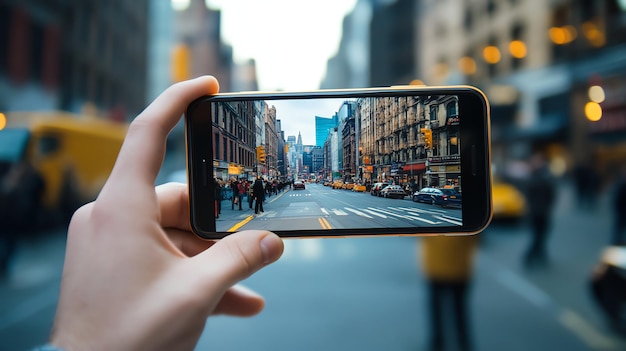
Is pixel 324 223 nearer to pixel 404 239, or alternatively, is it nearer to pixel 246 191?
pixel 246 191

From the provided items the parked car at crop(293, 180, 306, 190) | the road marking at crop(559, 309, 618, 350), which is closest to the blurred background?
the road marking at crop(559, 309, 618, 350)

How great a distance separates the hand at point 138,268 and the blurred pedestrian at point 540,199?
5506mm

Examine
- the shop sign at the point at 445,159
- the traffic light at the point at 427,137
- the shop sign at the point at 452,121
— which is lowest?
the shop sign at the point at 445,159

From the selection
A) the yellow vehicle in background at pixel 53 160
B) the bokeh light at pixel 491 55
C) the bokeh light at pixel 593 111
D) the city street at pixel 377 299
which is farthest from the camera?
the bokeh light at pixel 491 55

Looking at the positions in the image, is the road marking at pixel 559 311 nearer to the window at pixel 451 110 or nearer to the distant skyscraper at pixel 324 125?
the window at pixel 451 110

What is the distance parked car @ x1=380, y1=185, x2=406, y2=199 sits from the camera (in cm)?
92

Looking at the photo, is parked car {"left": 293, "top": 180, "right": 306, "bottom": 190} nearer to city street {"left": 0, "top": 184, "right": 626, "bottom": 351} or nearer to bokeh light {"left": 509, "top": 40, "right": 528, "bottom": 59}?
city street {"left": 0, "top": 184, "right": 626, "bottom": 351}

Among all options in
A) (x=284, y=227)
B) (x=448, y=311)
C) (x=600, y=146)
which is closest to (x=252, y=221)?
(x=284, y=227)

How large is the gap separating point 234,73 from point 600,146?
16.2 feet

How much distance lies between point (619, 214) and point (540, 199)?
3.74 ft

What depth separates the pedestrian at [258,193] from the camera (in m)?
0.90

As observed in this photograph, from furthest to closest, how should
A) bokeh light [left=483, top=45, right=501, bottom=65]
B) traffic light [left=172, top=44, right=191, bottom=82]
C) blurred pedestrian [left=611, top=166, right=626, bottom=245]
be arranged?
bokeh light [left=483, top=45, right=501, bottom=65] → traffic light [left=172, top=44, right=191, bottom=82] → blurred pedestrian [left=611, top=166, right=626, bottom=245]

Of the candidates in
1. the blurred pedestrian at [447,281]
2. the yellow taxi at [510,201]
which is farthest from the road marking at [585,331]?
the yellow taxi at [510,201]

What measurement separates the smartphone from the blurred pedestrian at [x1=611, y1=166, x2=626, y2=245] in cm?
462
